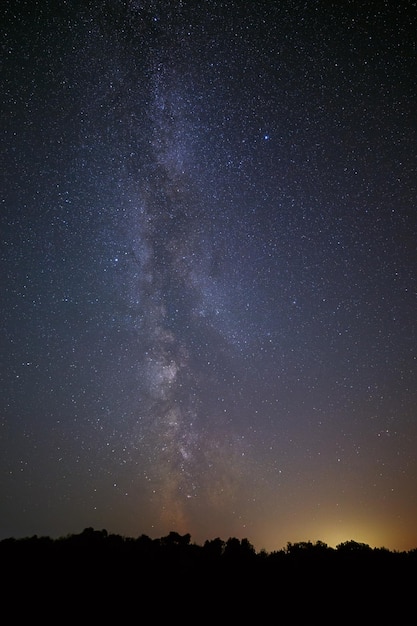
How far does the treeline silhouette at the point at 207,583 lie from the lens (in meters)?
13.1

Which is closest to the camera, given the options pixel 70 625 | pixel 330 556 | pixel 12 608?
pixel 70 625

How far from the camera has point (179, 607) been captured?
13609 millimetres

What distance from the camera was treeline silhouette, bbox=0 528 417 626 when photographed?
43.1ft

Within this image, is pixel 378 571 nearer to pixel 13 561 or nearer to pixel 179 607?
pixel 179 607

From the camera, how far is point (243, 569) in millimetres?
17453

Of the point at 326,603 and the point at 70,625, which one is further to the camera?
the point at 326,603

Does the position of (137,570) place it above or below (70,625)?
above

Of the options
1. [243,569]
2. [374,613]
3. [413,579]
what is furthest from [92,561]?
[413,579]

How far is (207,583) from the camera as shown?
15758 mm

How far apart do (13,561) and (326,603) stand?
42.7 feet

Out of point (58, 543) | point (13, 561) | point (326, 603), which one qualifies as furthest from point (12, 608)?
point (326, 603)

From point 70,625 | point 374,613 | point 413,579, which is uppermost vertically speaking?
point 413,579

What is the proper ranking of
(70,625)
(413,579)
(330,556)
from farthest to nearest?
(330,556) → (413,579) → (70,625)

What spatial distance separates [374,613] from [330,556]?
714 cm
